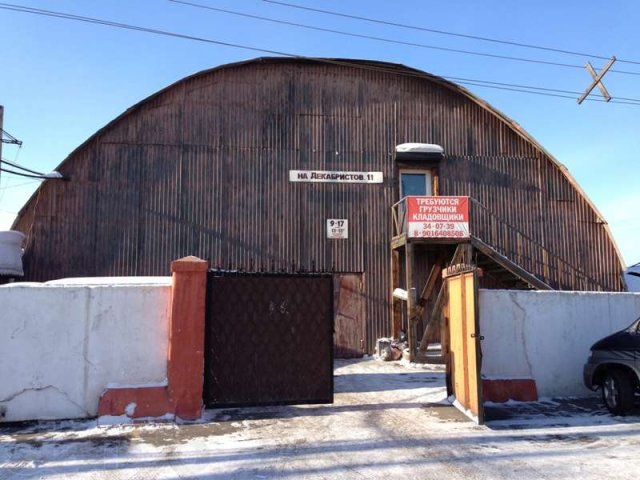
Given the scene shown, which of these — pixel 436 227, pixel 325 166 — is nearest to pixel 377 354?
pixel 436 227

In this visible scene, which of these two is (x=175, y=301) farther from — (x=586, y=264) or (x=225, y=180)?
(x=586, y=264)

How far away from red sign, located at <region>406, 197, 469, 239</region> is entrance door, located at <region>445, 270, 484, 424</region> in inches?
229

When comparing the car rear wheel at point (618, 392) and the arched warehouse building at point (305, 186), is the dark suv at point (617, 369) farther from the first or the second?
the arched warehouse building at point (305, 186)

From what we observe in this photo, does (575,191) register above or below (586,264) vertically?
above

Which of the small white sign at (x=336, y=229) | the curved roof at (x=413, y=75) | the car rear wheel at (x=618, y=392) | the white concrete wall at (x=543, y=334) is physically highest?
the curved roof at (x=413, y=75)

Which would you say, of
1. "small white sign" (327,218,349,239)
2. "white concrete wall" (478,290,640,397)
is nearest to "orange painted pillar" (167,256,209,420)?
"white concrete wall" (478,290,640,397)

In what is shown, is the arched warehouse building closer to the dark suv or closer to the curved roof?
the curved roof

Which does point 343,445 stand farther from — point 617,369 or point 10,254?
point 10,254

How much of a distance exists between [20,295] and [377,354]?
34.4ft

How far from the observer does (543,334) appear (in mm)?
9188

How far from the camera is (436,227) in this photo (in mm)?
14648

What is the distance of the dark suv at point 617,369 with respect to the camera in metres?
7.68

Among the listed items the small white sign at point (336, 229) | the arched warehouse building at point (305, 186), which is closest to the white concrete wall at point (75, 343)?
the arched warehouse building at point (305, 186)

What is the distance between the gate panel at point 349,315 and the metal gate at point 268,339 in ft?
25.9
